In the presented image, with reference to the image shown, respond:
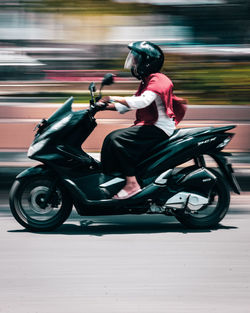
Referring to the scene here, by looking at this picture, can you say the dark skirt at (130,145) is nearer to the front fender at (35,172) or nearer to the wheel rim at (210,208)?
the front fender at (35,172)

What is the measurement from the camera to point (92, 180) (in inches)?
233

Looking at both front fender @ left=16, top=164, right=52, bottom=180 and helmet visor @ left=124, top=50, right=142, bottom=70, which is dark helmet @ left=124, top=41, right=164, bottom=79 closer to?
helmet visor @ left=124, top=50, right=142, bottom=70

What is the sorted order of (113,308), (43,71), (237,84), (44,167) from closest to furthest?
(113,308), (44,167), (237,84), (43,71)

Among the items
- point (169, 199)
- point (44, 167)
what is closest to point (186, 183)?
point (169, 199)

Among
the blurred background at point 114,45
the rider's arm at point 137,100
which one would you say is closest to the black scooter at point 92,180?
the rider's arm at point 137,100

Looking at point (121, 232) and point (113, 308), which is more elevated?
point (113, 308)

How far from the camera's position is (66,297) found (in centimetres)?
413

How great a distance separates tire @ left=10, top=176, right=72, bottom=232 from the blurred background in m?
4.17

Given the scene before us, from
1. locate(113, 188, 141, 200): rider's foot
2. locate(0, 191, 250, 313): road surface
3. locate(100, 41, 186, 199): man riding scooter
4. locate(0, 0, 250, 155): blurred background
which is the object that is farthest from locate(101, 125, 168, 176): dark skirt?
locate(0, 0, 250, 155): blurred background

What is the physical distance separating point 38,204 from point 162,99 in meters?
1.30

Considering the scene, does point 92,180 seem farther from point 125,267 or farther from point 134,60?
point 125,267

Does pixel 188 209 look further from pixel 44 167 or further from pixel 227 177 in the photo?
Result: pixel 44 167

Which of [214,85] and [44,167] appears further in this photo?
[214,85]

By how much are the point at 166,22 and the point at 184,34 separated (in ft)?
1.09
